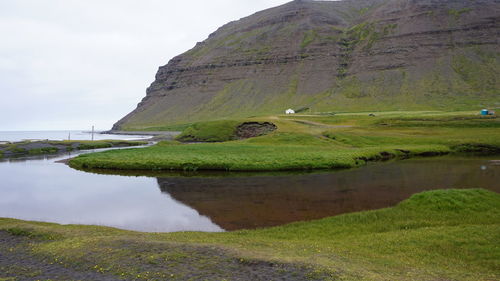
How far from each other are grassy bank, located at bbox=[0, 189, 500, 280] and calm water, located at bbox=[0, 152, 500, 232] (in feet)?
15.8

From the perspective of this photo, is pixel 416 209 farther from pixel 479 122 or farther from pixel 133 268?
pixel 479 122

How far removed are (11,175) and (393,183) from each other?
49425 mm

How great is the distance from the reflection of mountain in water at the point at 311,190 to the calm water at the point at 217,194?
3.0 inches

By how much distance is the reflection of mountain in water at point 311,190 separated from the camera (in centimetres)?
2791

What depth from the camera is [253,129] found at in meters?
94.8

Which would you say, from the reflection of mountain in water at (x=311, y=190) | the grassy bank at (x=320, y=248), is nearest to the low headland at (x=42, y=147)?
the reflection of mountain in water at (x=311, y=190)

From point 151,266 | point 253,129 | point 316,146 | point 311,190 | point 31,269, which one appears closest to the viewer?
point 151,266

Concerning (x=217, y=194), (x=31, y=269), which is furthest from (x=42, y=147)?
(x=31, y=269)

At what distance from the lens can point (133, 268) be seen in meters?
14.0

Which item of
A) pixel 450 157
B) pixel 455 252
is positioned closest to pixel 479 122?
pixel 450 157

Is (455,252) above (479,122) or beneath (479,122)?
beneath

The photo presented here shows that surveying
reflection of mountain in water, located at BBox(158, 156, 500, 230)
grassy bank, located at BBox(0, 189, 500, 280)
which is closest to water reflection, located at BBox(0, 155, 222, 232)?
reflection of mountain in water, located at BBox(158, 156, 500, 230)

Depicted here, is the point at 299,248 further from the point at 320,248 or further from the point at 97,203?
the point at 97,203

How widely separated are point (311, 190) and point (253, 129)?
59.6 m
